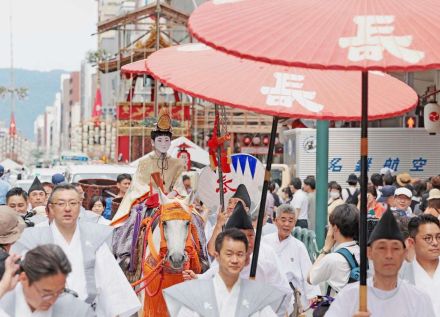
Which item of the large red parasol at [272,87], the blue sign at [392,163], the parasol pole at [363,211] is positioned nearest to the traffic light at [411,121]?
the blue sign at [392,163]

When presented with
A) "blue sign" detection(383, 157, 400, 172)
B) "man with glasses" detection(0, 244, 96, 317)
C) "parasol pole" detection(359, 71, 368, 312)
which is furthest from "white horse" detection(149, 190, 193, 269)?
"blue sign" detection(383, 157, 400, 172)

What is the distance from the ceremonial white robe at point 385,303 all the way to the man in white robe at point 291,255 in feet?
12.2

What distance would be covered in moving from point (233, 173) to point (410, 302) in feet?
14.9

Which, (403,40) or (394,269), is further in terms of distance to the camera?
(394,269)

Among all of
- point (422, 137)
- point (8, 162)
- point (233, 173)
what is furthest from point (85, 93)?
point (233, 173)

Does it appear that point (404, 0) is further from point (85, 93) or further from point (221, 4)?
point (85, 93)

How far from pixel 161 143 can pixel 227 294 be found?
5262 mm

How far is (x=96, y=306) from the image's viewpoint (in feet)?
23.6

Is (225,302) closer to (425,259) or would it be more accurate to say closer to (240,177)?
(425,259)

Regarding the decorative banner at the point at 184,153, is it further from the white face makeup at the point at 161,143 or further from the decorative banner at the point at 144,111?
the decorative banner at the point at 144,111

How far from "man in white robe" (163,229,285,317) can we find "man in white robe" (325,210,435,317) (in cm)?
59

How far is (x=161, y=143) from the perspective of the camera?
1120 cm

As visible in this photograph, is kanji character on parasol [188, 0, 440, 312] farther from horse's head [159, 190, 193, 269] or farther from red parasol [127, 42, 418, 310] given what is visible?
horse's head [159, 190, 193, 269]

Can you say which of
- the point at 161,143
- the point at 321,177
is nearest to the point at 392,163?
the point at 321,177
